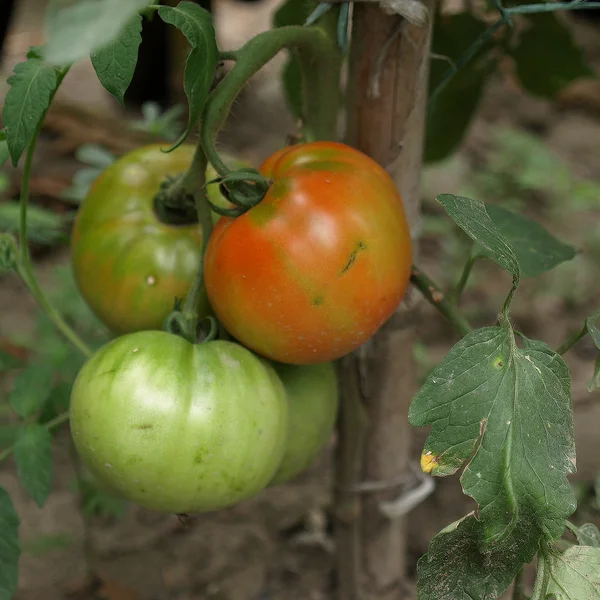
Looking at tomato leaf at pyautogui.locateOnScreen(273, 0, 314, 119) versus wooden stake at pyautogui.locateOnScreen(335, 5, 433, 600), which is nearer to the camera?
wooden stake at pyautogui.locateOnScreen(335, 5, 433, 600)

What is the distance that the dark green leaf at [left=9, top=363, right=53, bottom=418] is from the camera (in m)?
0.94

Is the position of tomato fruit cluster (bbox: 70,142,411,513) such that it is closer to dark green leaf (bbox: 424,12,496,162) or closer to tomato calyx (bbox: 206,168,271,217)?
tomato calyx (bbox: 206,168,271,217)

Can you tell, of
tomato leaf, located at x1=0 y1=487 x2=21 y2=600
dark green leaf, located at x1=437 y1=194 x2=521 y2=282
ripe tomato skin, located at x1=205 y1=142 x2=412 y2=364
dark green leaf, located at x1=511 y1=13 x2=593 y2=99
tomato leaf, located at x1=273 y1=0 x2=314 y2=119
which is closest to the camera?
dark green leaf, located at x1=437 y1=194 x2=521 y2=282

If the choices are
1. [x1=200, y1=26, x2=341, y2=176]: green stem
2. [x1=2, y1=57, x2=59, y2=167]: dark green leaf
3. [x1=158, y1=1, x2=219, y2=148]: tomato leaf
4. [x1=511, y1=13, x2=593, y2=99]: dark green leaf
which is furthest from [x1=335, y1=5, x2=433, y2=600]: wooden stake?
[x1=511, y1=13, x2=593, y2=99]: dark green leaf

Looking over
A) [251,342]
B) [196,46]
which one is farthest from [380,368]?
[196,46]

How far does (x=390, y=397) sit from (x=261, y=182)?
41cm

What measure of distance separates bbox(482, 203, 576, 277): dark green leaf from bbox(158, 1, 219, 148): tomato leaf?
390mm

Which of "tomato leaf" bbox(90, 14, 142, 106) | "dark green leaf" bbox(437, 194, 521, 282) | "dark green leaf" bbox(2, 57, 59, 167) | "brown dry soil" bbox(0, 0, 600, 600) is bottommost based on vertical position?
"brown dry soil" bbox(0, 0, 600, 600)

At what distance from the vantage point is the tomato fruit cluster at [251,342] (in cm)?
72

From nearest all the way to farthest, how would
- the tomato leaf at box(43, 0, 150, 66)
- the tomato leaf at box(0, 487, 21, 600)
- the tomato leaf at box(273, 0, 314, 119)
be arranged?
1. the tomato leaf at box(43, 0, 150, 66)
2. the tomato leaf at box(0, 487, 21, 600)
3. the tomato leaf at box(273, 0, 314, 119)

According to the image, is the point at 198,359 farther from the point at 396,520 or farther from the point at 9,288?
the point at 9,288

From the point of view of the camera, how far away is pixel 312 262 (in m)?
0.73

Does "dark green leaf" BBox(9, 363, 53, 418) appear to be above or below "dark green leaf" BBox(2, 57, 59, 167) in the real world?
below

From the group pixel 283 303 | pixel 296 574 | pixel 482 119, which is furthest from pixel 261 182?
pixel 482 119
